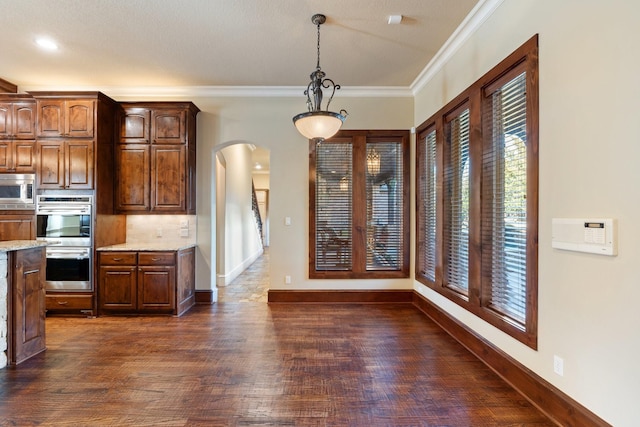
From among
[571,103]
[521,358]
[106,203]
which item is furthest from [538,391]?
[106,203]

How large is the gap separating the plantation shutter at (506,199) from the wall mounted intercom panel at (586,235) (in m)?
0.36

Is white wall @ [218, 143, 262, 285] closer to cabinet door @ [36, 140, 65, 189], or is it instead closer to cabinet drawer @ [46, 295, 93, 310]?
cabinet drawer @ [46, 295, 93, 310]

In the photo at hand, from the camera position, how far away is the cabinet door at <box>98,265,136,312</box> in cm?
419

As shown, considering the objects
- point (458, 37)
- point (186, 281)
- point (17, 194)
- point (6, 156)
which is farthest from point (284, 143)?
point (6, 156)

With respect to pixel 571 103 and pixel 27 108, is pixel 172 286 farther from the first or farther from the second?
pixel 571 103

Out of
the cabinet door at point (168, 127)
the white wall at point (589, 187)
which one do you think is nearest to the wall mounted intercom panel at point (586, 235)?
the white wall at point (589, 187)

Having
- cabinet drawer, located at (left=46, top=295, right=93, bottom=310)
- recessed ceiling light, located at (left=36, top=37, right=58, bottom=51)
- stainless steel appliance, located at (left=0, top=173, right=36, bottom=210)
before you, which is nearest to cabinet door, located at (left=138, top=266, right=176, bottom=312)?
cabinet drawer, located at (left=46, top=295, right=93, bottom=310)

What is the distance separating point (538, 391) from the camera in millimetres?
2248

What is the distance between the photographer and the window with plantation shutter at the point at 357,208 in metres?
4.88

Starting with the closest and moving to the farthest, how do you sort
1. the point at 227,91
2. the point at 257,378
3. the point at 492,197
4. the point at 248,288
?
the point at 257,378
the point at 492,197
the point at 227,91
the point at 248,288

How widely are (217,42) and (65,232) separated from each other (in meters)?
3.08

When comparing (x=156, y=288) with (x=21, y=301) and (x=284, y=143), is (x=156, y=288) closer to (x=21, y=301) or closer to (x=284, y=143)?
(x=21, y=301)

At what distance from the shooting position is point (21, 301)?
2857 millimetres

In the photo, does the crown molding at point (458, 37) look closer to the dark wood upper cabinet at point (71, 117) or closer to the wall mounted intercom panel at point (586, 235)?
the wall mounted intercom panel at point (586, 235)
